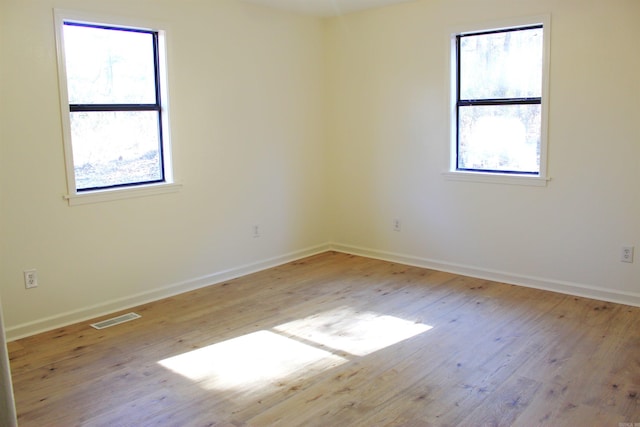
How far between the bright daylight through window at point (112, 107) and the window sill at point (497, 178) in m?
2.51

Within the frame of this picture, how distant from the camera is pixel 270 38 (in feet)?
17.4

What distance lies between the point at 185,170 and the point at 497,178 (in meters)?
2.62

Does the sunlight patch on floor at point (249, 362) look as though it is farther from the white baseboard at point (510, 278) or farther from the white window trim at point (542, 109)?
the white window trim at point (542, 109)

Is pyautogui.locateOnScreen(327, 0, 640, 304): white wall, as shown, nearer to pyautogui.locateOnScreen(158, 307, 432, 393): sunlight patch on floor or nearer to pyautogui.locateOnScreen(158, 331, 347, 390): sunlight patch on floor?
pyautogui.locateOnScreen(158, 307, 432, 393): sunlight patch on floor

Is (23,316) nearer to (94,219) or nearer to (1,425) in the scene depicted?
(94,219)

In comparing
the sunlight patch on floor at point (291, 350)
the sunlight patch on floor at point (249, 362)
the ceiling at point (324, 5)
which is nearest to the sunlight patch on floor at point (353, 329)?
the sunlight patch on floor at point (291, 350)

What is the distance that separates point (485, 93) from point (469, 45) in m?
0.44

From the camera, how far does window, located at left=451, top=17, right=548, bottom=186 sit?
4570 millimetres

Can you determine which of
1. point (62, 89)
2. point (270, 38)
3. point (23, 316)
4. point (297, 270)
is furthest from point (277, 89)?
point (23, 316)

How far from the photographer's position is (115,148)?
431 cm

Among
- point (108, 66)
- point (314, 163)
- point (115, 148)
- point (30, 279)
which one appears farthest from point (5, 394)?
point (314, 163)

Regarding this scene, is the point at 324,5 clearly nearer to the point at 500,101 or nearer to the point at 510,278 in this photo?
the point at 500,101

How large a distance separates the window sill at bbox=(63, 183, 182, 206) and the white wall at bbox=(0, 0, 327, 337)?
5 cm

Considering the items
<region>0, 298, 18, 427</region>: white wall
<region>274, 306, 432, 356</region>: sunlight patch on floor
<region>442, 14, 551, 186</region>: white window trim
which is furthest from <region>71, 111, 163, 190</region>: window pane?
<region>0, 298, 18, 427</region>: white wall
